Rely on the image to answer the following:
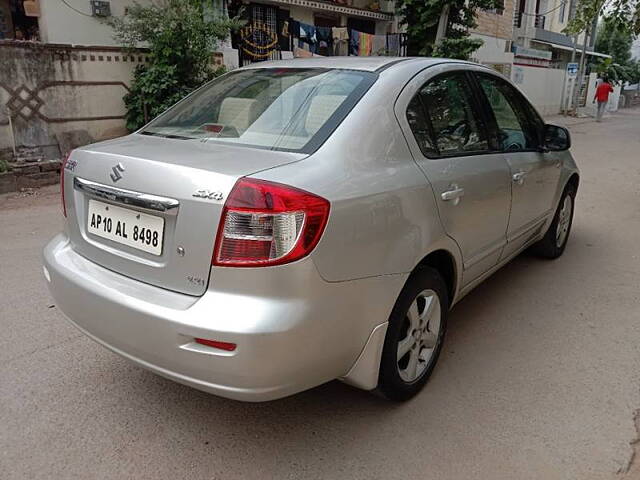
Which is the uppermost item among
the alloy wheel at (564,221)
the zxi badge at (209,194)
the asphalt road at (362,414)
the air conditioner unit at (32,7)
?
the air conditioner unit at (32,7)

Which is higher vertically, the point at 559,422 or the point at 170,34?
the point at 170,34

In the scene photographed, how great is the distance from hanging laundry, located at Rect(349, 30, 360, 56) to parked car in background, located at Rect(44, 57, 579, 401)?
40.4 feet

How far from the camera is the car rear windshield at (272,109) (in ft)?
7.75

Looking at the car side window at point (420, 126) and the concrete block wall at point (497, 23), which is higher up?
the concrete block wall at point (497, 23)

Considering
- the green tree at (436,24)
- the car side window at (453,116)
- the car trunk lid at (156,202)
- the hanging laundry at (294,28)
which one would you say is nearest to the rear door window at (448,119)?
the car side window at (453,116)

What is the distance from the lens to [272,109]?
2.59 metres

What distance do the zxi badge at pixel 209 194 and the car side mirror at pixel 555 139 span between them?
2.89m

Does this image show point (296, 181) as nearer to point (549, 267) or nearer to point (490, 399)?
point (490, 399)

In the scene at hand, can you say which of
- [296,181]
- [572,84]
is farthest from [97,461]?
[572,84]

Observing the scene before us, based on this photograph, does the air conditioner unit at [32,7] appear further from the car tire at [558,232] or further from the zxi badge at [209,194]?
the zxi badge at [209,194]

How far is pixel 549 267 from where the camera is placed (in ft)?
15.4

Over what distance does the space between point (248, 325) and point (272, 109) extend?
1.18 m

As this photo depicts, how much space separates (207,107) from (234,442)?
5.74ft

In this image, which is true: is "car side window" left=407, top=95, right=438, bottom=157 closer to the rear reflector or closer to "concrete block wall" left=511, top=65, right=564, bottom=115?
the rear reflector
